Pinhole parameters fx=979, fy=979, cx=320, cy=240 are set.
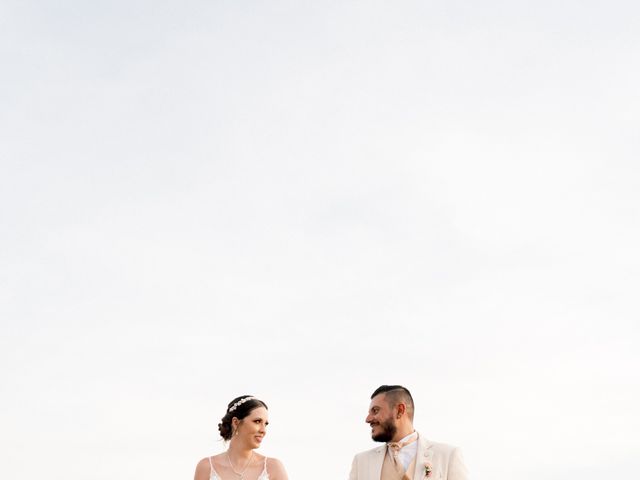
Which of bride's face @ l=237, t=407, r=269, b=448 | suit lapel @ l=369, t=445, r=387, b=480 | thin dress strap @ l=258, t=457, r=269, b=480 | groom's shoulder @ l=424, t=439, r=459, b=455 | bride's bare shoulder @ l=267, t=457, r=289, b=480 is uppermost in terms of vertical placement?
bride's face @ l=237, t=407, r=269, b=448

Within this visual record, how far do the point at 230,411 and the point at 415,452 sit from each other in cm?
399

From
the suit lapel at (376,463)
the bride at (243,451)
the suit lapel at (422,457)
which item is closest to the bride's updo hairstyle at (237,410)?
the bride at (243,451)

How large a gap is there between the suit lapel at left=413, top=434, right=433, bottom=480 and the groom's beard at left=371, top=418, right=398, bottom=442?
0.41 m

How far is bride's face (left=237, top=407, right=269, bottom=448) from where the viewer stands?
14.8 meters

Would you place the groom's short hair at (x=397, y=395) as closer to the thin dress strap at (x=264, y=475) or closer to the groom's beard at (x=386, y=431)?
the groom's beard at (x=386, y=431)

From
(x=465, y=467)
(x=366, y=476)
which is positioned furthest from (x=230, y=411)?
(x=465, y=467)

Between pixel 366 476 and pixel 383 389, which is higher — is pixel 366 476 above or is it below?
below

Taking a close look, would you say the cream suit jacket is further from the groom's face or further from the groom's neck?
the groom's face

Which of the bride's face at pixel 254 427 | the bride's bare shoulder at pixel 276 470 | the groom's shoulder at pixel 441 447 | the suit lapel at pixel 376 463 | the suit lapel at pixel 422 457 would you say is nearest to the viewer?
the suit lapel at pixel 422 457

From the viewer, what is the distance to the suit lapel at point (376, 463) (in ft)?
39.6

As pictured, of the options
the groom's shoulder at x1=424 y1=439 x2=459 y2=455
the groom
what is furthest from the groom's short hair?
the groom's shoulder at x1=424 y1=439 x2=459 y2=455

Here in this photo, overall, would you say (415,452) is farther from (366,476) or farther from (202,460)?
(202,460)

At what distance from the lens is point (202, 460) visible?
1520 centimetres

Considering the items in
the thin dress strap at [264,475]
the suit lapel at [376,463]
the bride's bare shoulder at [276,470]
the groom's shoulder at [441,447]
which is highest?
the bride's bare shoulder at [276,470]
